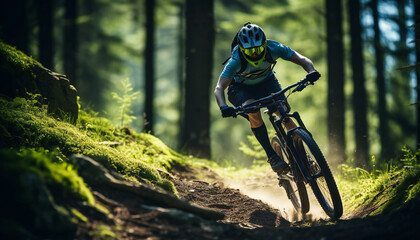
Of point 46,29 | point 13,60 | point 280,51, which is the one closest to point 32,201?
point 13,60

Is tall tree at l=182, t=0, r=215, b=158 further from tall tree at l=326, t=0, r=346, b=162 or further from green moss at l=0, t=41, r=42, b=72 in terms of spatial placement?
green moss at l=0, t=41, r=42, b=72

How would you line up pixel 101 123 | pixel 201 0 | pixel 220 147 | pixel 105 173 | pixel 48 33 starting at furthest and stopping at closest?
1. pixel 220 147
2. pixel 48 33
3. pixel 201 0
4. pixel 101 123
5. pixel 105 173

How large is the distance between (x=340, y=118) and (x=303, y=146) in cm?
549

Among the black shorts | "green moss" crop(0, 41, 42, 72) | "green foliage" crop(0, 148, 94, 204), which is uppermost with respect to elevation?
"green moss" crop(0, 41, 42, 72)

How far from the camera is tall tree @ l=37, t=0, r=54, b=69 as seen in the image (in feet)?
41.0

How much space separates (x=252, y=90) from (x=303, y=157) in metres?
1.47

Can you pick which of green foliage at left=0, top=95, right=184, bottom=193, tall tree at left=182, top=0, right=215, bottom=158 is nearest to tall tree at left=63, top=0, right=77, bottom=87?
tall tree at left=182, top=0, right=215, bottom=158

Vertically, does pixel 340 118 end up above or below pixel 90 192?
above

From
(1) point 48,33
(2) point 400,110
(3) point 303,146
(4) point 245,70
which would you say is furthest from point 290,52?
(2) point 400,110

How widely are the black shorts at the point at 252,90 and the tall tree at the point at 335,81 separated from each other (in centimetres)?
429

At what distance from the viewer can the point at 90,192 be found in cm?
377

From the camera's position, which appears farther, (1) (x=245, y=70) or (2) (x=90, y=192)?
(1) (x=245, y=70)

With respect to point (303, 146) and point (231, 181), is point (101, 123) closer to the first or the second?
point (231, 181)

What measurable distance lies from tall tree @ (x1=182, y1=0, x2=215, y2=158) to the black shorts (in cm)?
419
